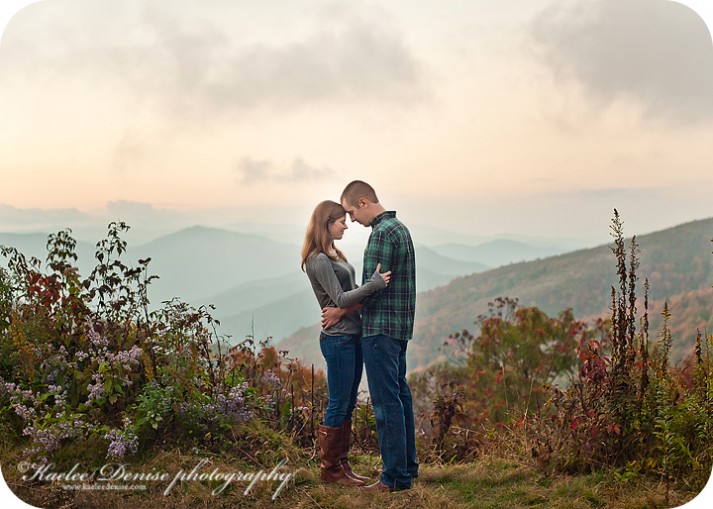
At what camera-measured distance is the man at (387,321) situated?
17.4ft

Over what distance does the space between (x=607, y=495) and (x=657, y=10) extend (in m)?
5.19

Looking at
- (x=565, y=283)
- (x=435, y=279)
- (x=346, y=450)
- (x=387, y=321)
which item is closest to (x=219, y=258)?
(x=346, y=450)

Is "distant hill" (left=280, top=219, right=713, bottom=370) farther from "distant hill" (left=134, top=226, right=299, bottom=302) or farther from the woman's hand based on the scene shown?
the woman's hand

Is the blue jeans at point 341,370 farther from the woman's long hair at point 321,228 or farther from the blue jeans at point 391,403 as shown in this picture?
the woman's long hair at point 321,228

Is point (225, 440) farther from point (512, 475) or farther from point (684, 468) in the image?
point (684, 468)

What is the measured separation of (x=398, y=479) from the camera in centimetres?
560

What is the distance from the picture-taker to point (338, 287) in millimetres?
5273

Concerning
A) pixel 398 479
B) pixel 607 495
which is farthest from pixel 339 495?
pixel 607 495

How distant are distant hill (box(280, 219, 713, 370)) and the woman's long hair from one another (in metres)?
16.3

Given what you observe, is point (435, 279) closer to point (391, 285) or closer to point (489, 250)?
point (489, 250)

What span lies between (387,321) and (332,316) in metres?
0.40

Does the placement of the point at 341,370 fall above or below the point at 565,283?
below

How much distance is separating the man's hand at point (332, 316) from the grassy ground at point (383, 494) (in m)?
1.34

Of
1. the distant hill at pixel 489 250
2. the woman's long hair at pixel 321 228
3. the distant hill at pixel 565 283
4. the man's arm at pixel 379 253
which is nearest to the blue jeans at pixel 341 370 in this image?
the man's arm at pixel 379 253
